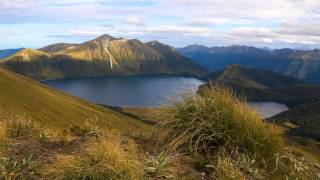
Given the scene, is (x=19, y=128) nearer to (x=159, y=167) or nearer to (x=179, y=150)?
(x=179, y=150)

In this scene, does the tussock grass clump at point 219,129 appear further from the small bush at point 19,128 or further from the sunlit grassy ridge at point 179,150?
the small bush at point 19,128

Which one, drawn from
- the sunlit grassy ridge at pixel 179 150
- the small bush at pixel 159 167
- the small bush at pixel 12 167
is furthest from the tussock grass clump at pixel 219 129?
the small bush at pixel 12 167

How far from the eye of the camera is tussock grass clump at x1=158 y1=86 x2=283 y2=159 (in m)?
8.84

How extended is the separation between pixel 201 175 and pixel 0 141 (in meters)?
3.80

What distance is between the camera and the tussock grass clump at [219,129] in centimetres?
884

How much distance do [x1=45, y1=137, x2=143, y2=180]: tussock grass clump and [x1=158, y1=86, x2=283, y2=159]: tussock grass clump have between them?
199cm

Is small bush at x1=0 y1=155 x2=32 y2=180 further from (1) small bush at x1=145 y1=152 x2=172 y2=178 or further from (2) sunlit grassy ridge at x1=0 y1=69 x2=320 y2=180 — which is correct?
(1) small bush at x1=145 y1=152 x2=172 y2=178

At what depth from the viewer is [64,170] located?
6.79 metres

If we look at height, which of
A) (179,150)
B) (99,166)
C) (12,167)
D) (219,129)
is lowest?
(179,150)

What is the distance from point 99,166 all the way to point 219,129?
292 centimetres

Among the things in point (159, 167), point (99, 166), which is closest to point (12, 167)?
point (99, 166)

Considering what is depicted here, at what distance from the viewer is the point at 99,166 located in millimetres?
6746

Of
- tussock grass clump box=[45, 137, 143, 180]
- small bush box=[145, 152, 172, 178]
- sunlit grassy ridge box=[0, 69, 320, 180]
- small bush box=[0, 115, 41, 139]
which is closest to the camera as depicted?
tussock grass clump box=[45, 137, 143, 180]

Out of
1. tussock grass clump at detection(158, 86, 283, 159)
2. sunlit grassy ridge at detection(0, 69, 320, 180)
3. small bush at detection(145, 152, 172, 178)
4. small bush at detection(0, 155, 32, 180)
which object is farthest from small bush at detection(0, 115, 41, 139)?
small bush at detection(145, 152, 172, 178)
